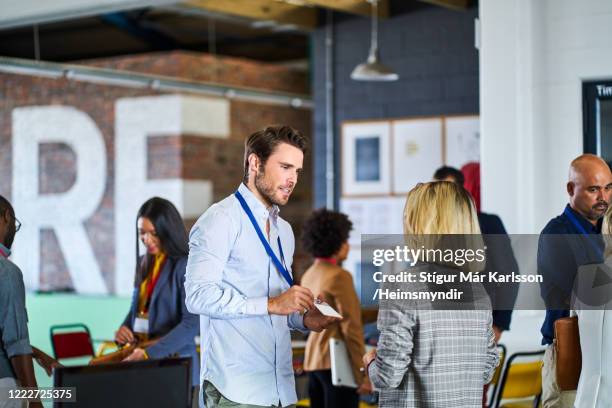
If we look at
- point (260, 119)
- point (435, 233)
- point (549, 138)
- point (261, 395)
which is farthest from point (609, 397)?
point (260, 119)

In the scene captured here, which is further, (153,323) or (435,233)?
(153,323)

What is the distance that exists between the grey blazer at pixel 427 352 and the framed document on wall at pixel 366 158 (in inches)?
209

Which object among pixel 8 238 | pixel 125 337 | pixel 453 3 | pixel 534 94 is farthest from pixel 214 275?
pixel 453 3

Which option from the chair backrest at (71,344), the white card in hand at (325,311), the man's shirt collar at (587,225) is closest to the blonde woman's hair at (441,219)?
the white card in hand at (325,311)

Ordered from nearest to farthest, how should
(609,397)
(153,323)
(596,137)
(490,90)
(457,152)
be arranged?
(609,397) < (153,323) < (596,137) < (490,90) < (457,152)

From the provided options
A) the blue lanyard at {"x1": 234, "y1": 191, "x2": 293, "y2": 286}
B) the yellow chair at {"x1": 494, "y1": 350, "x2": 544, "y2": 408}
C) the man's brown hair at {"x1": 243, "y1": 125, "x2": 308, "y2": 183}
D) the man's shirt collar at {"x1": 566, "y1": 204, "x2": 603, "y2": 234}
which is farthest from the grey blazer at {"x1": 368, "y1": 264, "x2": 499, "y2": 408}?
the yellow chair at {"x1": 494, "y1": 350, "x2": 544, "y2": 408}

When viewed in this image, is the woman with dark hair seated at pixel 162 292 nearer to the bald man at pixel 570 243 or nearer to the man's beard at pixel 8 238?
the man's beard at pixel 8 238

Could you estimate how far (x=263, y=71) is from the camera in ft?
37.8

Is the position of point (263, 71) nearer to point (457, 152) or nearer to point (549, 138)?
point (457, 152)

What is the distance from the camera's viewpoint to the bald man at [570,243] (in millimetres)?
3740

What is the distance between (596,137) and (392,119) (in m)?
3.25

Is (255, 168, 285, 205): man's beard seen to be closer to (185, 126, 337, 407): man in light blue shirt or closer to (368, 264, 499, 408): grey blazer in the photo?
(185, 126, 337, 407): man in light blue shirt

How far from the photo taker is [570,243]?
12.5 feet

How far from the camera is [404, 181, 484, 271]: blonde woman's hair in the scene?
286 cm
